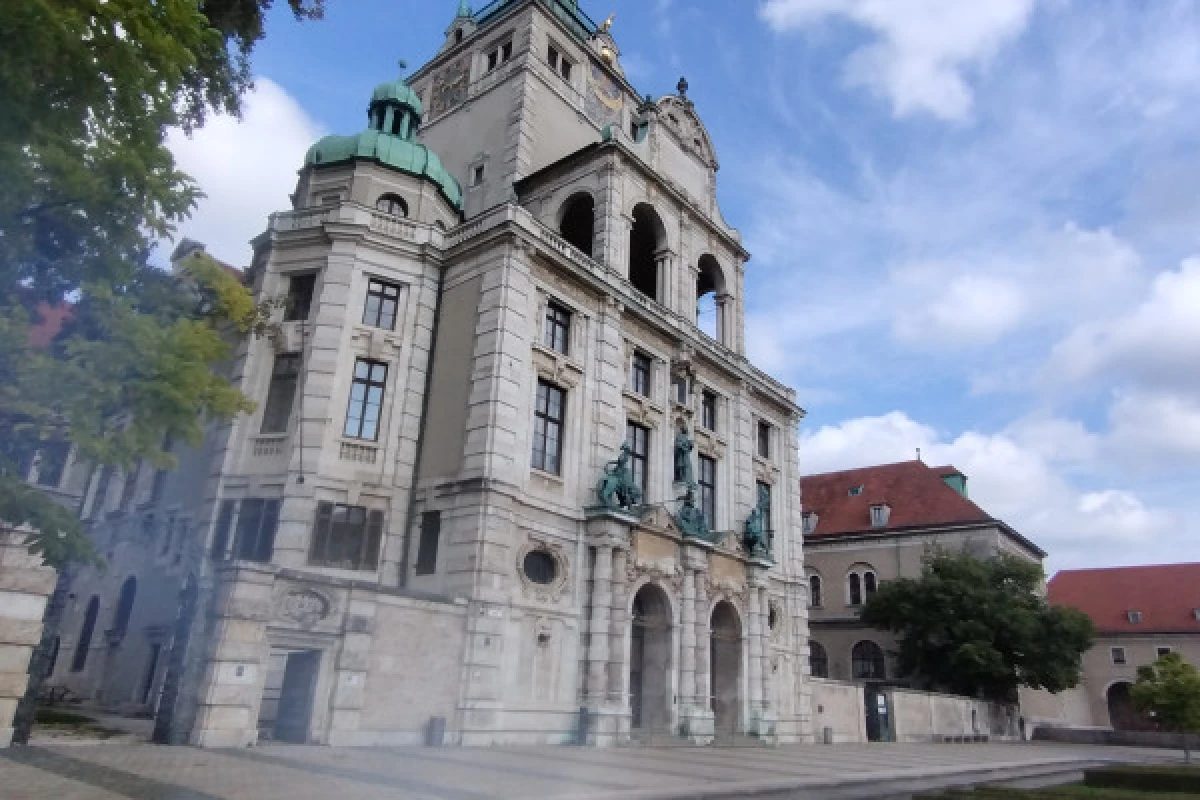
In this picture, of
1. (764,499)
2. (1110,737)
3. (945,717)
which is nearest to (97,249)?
(764,499)

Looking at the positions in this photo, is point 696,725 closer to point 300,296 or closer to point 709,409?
point 709,409

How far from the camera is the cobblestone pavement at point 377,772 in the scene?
33.8ft

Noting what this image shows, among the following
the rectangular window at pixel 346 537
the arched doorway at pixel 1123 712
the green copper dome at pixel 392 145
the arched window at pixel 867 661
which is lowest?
the arched doorway at pixel 1123 712

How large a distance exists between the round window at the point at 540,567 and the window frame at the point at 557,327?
6.67 m

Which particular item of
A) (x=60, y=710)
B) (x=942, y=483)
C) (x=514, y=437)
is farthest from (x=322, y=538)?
(x=942, y=483)

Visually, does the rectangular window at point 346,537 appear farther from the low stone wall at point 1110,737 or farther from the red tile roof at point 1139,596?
the red tile roof at point 1139,596

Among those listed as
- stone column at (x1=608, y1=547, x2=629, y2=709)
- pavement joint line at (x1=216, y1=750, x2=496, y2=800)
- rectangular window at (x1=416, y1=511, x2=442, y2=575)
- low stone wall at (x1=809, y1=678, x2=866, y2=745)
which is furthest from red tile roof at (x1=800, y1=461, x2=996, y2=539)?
pavement joint line at (x1=216, y1=750, x2=496, y2=800)

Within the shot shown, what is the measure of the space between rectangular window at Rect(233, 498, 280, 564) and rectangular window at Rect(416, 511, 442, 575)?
3.99 metres

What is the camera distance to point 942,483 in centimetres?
5416

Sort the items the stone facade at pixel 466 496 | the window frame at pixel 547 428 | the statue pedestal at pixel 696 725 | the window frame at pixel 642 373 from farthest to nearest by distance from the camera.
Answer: the window frame at pixel 642 373
the statue pedestal at pixel 696 725
the window frame at pixel 547 428
the stone facade at pixel 466 496

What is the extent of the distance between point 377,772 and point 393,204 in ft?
67.2

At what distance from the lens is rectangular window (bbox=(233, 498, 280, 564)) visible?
23.2 metres

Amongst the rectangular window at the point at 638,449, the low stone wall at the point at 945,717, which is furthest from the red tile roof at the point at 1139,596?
the rectangular window at the point at 638,449

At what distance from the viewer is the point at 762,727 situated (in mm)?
29531
